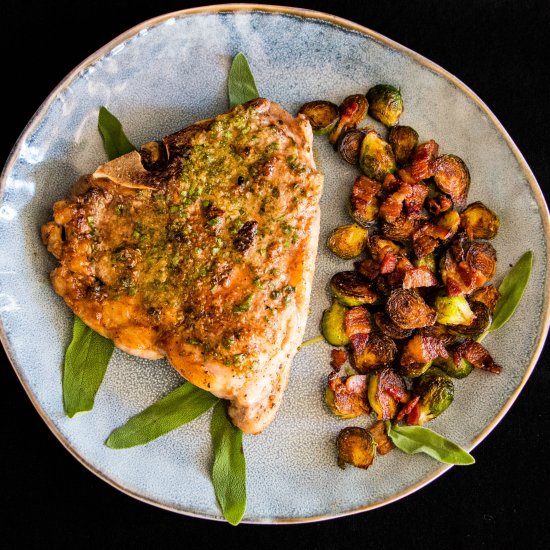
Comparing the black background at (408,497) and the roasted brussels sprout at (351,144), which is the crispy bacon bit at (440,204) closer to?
the roasted brussels sprout at (351,144)

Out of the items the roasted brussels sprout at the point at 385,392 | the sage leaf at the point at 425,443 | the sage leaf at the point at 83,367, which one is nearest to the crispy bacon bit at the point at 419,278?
the roasted brussels sprout at the point at 385,392

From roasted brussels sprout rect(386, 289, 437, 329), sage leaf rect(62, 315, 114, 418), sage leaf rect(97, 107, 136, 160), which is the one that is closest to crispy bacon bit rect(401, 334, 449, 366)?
roasted brussels sprout rect(386, 289, 437, 329)

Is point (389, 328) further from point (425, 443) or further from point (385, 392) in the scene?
point (425, 443)

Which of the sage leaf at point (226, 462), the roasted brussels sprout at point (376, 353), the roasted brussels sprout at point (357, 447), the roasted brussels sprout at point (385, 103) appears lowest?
the sage leaf at point (226, 462)

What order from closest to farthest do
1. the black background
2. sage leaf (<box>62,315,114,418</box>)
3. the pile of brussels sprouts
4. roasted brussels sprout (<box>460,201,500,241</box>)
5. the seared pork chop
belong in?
1. the seared pork chop
2. sage leaf (<box>62,315,114,418</box>)
3. the pile of brussels sprouts
4. roasted brussels sprout (<box>460,201,500,241</box>)
5. the black background

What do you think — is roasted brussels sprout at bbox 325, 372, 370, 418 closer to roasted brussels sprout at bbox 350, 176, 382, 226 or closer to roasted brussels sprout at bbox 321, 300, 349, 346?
roasted brussels sprout at bbox 321, 300, 349, 346

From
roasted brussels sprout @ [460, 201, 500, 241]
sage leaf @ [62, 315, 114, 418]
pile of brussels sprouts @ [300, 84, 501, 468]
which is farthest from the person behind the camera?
roasted brussels sprout @ [460, 201, 500, 241]

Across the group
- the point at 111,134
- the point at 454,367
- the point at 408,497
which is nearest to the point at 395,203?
the point at 454,367
